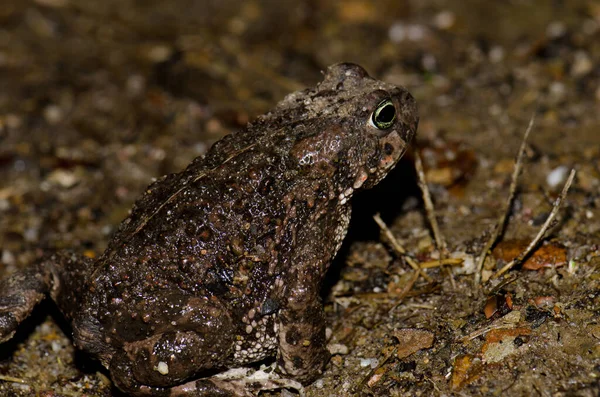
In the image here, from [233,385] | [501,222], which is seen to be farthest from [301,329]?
[501,222]

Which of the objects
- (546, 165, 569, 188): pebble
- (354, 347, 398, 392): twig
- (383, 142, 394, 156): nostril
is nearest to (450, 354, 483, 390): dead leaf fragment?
(354, 347, 398, 392): twig

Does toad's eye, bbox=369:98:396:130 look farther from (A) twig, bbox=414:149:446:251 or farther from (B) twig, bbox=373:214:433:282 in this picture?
(B) twig, bbox=373:214:433:282

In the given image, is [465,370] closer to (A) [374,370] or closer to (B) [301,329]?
(A) [374,370]

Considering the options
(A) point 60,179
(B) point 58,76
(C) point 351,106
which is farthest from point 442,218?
(B) point 58,76

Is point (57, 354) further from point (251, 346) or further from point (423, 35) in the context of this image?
point (423, 35)

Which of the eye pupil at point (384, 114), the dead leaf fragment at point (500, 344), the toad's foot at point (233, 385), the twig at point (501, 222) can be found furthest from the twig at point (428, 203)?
the toad's foot at point (233, 385)

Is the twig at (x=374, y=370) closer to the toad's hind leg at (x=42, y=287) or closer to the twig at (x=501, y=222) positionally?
the twig at (x=501, y=222)
